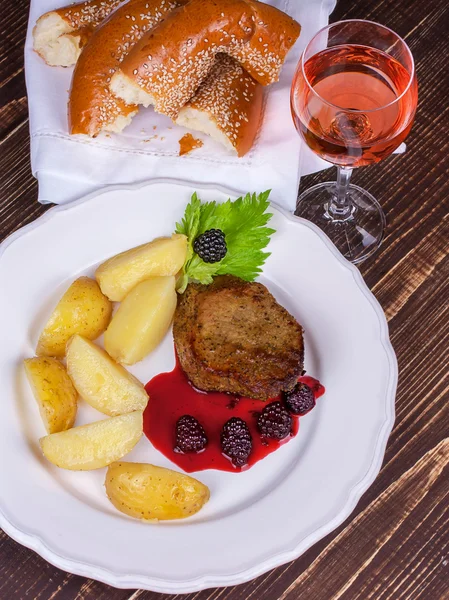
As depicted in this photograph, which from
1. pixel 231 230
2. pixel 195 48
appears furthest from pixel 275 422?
pixel 195 48

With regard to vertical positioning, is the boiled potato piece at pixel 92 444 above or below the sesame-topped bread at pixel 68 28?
below

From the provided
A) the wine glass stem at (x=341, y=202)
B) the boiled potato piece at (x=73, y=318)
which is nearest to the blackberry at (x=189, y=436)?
the boiled potato piece at (x=73, y=318)

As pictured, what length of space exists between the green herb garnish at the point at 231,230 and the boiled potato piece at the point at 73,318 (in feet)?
1.08

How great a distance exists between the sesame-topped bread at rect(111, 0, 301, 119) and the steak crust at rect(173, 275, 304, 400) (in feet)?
2.52

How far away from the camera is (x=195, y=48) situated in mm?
2840

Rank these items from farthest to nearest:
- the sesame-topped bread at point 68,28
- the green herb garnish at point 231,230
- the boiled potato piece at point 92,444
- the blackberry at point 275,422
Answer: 1. the sesame-topped bread at point 68,28
2. the green herb garnish at point 231,230
3. the blackberry at point 275,422
4. the boiled potato piece at point 92,444

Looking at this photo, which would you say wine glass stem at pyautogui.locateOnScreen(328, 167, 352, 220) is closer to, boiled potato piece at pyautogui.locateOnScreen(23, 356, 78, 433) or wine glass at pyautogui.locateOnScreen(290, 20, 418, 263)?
wine glass at pyautogui.locateOnScreen(290, 20, 418, 263)

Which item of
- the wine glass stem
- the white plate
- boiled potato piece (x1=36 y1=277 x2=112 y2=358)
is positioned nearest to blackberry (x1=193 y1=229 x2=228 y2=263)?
the white plate

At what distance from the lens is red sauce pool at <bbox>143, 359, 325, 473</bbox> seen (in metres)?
2.77

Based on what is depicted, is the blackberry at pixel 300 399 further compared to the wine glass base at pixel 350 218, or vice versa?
the wine glass base at pixel 350 218

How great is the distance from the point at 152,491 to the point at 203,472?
0.23 meters

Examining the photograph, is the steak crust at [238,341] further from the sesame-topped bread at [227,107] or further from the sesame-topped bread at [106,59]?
the sesame-topped bread at [106,59]

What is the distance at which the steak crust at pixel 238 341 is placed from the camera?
2734 millimetres

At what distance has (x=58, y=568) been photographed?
9.00ft
